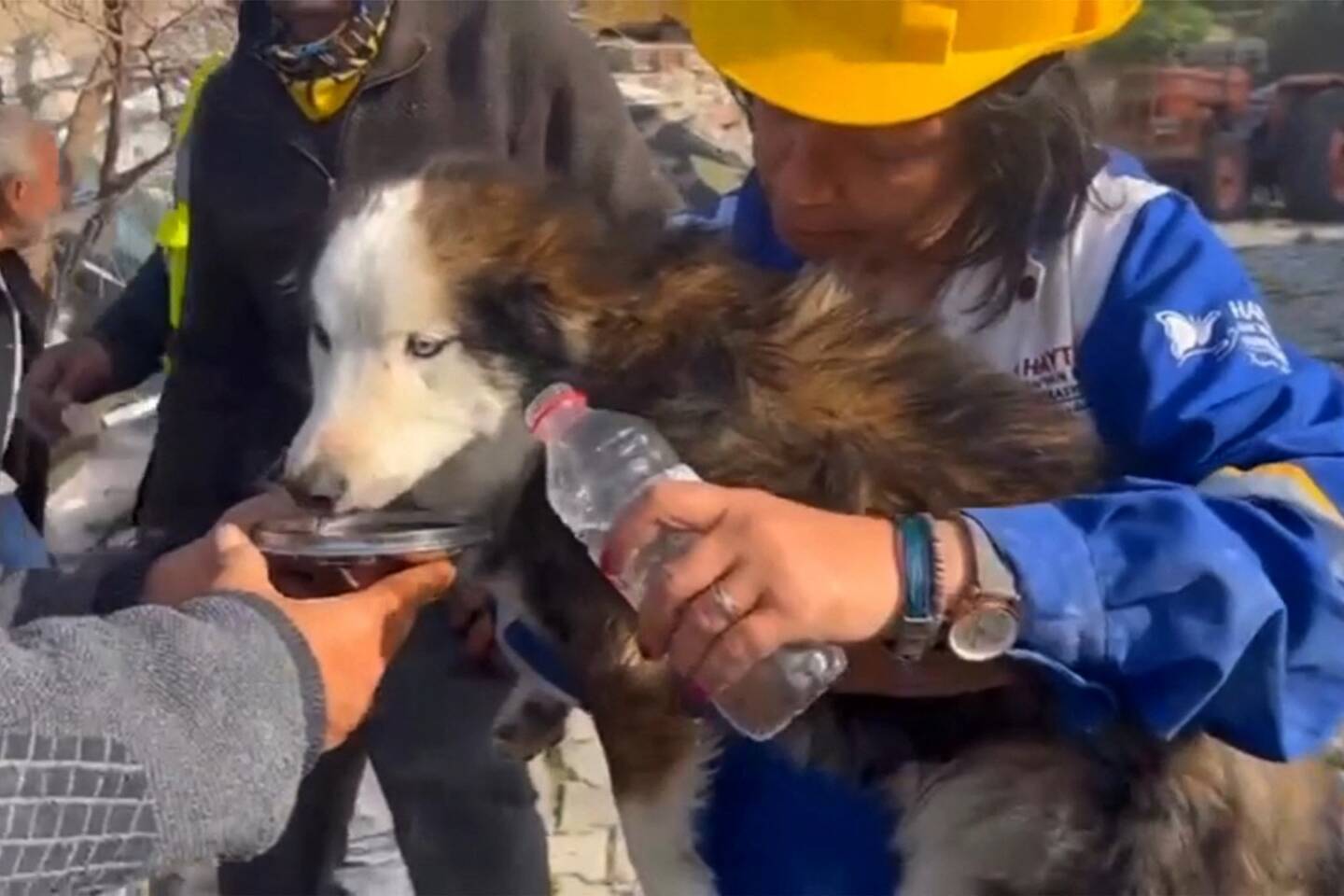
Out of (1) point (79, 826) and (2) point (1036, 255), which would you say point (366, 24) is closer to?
(2) point (1036, 255)

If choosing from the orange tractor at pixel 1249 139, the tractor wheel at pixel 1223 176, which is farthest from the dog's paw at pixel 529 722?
the tractor wheel at pixel 1223 176

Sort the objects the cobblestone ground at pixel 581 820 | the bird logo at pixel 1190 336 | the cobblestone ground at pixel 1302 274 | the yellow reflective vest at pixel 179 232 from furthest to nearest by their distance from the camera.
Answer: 1. the cobblestone ground at pixel 1302 274
2. the cobblestone ground at pixel 581 820
3. the yellow reflective vest at pixel 179 232
4. the bird logo at pixel 1190 336

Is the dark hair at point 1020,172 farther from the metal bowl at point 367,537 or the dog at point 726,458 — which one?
the metal bowl at point 367,537

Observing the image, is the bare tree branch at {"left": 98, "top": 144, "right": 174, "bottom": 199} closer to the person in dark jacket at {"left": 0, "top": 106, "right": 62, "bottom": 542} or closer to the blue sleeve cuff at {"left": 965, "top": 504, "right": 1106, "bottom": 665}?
the person in dark jacket at {"left": 0, "top": 106, "right": 62, "bottom": 542}

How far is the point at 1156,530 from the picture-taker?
4.66 feet

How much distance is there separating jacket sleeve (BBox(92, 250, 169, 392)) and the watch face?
95.7 inches

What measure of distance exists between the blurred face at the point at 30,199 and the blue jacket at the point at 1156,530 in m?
2.71

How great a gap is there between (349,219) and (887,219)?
581 mm

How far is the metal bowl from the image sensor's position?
5.59 feet

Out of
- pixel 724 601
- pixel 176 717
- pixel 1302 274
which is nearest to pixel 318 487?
pixel 176 717

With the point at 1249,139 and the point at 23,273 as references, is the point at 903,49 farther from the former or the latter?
the point at 1249,139

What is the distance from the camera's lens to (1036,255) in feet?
5.49

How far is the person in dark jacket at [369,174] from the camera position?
10.0ft

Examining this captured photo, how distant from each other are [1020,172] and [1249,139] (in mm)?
7373
